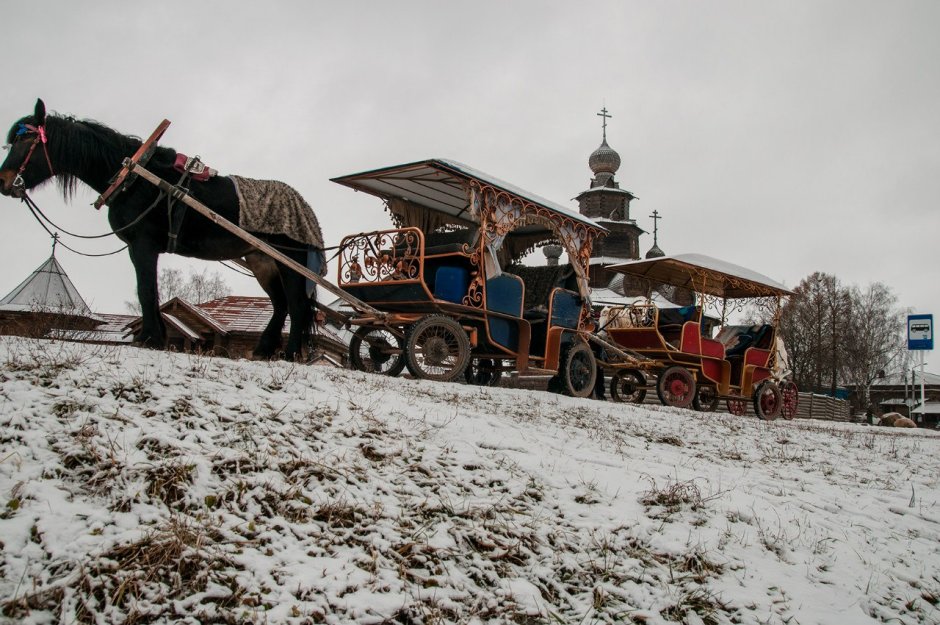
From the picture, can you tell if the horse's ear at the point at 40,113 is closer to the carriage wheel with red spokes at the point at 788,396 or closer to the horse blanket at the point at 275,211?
the horse blanket at the point at 275,211

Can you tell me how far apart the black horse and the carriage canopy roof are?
22.2 feet

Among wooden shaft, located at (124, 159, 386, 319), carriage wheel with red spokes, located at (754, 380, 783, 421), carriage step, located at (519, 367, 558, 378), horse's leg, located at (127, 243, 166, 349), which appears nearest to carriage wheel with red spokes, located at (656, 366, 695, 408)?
carriage wheel with red spokes, located at (754, 380, 783, 421)

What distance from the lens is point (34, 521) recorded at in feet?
10.6

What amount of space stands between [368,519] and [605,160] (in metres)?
48.3

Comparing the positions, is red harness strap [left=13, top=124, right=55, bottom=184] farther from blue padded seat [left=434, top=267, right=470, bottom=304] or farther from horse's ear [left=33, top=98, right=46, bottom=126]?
blue padded seat [left=434, top=267, right=470, bottom=304]

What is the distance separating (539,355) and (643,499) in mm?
6212

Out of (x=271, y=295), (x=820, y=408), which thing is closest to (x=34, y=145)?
(x=271, y=295)

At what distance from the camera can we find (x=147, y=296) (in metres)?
7.66

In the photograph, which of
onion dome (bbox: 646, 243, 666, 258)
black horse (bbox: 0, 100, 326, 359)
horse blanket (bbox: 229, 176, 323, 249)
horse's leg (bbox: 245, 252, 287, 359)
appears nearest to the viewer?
black horse (bbox: 0, 100, 326, 359)

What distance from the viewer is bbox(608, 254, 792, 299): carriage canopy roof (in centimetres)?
1380

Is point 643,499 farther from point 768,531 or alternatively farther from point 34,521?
point 34,521

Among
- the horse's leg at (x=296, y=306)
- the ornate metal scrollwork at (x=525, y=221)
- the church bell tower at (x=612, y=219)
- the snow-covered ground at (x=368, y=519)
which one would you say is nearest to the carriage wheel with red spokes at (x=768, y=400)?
the ornate metal scrollwork at (x=525, y=221)

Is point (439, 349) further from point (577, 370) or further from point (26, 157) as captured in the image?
point (26, 157)

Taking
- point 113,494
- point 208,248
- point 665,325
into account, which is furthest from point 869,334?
point 113,494
